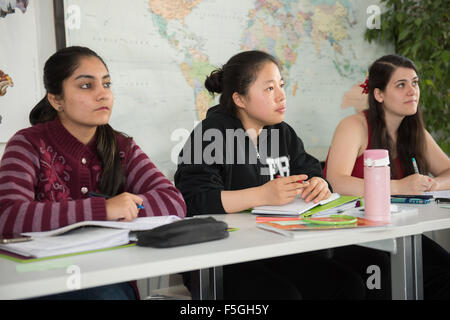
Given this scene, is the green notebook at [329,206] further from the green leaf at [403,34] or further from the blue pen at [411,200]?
the green leaf at [403,34]

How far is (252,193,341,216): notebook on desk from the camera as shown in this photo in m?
1.27

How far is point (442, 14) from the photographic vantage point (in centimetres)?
303

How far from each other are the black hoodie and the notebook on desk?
0.46 feet

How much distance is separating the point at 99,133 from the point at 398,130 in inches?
56.9

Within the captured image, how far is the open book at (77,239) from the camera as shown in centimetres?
86

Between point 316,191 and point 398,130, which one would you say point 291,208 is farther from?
point 398,130

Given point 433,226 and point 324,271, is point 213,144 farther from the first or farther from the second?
A: point 433,226

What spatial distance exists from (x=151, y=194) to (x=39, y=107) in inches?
22.3

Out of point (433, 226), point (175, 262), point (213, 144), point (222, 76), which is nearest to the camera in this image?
point (175, 262)

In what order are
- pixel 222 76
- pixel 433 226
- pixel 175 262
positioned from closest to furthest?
pixel 175 262 < pixel 433 226 < pixel 222 76

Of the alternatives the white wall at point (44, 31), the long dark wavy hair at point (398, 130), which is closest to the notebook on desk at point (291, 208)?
the long dark wavy hair at point (398, 130)

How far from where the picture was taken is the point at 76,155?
141 cm
